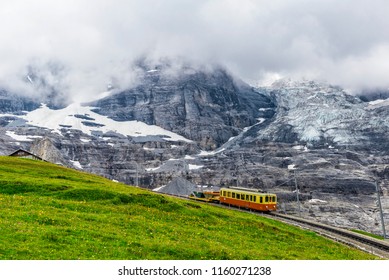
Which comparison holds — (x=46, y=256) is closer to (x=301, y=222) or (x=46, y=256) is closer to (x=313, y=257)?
(x=313, y=257)

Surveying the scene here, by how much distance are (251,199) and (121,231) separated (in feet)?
153

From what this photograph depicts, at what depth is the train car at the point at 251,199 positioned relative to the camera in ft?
219

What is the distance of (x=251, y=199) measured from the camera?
6875 centimetres

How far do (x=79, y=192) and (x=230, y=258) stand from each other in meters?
23.0

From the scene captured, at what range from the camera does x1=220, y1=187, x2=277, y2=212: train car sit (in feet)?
219

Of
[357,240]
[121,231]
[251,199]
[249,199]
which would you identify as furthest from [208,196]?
[121,231]

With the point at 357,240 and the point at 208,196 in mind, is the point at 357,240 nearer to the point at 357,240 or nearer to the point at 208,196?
the point at 357,240

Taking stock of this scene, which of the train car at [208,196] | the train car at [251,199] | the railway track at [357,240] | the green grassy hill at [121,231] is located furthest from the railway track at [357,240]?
the train car at [208,196]

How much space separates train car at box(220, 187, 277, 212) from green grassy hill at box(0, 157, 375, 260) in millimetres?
25878

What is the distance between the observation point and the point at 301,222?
60.7m

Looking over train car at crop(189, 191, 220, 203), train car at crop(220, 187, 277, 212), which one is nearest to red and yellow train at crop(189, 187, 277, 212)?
train car at crop(220, 187, 277, 212)

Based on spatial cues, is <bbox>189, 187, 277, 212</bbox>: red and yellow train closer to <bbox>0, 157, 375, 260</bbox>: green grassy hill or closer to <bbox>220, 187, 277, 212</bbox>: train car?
<bbox>220, 187, 277, 212</bbox>: train car

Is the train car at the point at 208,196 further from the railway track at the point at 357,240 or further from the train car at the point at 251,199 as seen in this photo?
the railway track at the point at 357,240

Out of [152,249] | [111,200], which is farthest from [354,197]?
[152,249]
